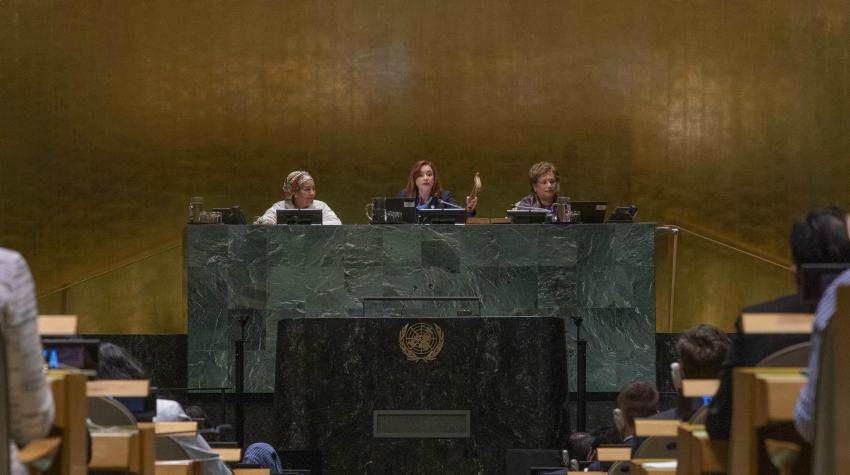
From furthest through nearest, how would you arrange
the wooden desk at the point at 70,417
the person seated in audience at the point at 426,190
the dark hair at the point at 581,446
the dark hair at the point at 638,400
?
1. the person seated in audience at the point at 426,190
2. the dark hair at the point at 581,446
3. the dark hair at the point at 638,400
4. the wooden desk at the point at 70,417

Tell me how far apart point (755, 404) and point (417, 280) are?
5038 millimetres

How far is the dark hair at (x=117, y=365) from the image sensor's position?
337 cm

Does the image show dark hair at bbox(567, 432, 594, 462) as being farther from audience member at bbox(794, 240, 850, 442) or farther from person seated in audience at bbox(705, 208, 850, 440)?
audience member at bbox(794, 240, 850, 442)

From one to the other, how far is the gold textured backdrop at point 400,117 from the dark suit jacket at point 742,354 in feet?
23.7

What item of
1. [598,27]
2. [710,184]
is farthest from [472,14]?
[710,184]

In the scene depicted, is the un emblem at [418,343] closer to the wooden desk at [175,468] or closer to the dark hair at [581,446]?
the dark hair at [581,446]

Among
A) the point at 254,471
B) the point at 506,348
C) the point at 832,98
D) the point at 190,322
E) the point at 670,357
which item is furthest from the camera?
the point at 832,98

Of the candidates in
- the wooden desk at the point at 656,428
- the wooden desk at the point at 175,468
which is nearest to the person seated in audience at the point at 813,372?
the wooden desk at the point at 656,428

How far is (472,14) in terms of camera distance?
9.87m

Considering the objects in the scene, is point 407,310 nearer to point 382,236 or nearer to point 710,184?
point 382,236

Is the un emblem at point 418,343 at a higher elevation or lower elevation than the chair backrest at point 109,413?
A: lower

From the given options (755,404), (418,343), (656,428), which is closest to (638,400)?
(656,428)

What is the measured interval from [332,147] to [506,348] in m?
3.76

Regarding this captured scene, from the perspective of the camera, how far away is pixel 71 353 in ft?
8.58
